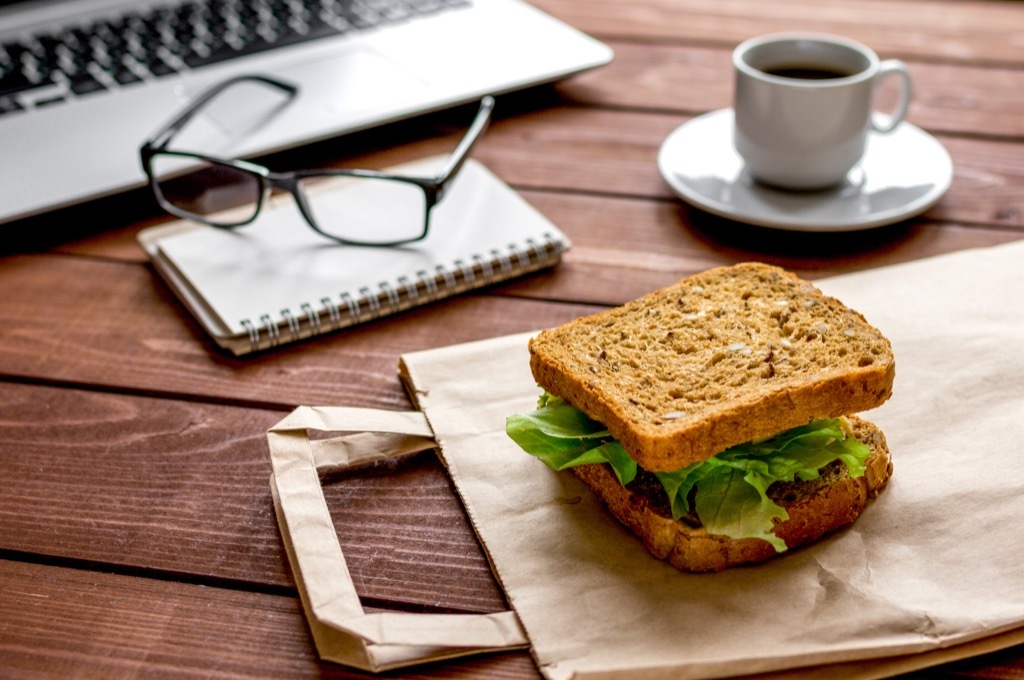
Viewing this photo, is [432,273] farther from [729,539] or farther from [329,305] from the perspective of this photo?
[729,539]

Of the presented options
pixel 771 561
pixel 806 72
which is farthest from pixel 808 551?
pixel 806 72

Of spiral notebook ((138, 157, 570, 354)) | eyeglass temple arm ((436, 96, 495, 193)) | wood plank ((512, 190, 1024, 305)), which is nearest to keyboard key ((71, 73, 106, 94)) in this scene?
spiral notebook ((138, 157, 570, 354))

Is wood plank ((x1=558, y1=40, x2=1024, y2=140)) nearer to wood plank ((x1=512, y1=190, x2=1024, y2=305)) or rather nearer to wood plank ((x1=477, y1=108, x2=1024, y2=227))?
wood plank ((x1=477, y1=108, x2=1024, y2=227))

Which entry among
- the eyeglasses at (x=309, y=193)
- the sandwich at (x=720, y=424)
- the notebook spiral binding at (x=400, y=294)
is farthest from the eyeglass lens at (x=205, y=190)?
the sandwich at (x=720, y=424)

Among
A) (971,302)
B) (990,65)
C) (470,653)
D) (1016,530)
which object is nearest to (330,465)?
(470,653)

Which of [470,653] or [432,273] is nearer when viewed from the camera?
[470,653]
